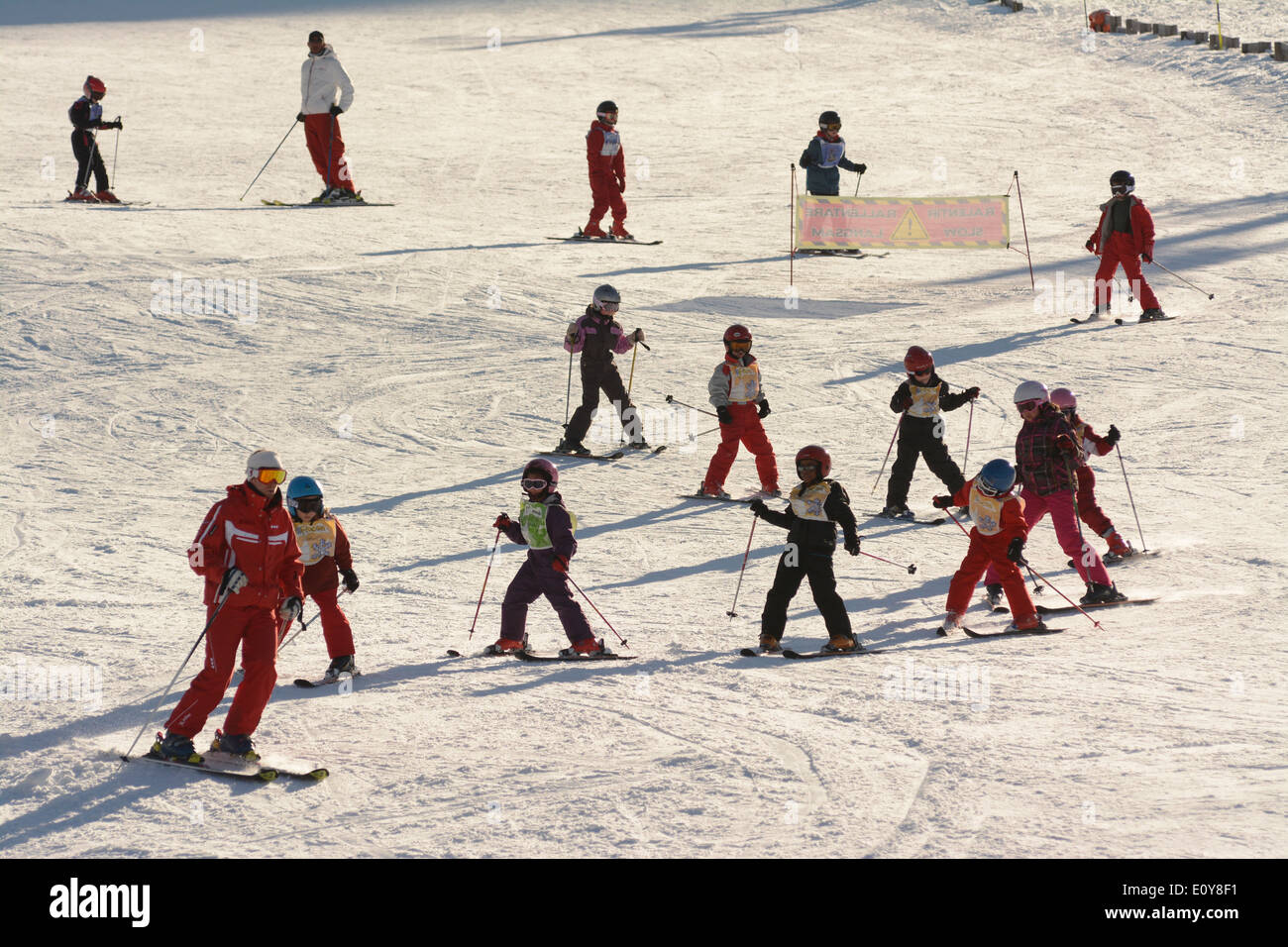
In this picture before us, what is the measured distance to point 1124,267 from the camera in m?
16.4

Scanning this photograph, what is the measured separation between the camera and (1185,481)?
12.4 meters

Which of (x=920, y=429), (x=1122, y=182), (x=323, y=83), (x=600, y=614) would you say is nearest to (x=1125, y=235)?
(x=1122, y=182)

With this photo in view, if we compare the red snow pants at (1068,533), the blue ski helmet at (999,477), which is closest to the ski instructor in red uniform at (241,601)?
the blue ski helmet at (999,477)

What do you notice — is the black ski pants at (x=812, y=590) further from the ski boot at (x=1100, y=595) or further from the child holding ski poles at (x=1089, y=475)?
the child holding ski poles at (x=1089, y=475)

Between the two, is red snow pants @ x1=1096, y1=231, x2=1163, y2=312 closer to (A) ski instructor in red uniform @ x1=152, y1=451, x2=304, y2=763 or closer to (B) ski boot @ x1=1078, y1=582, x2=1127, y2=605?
(B) ski boot @ x1=1078, y1=582, x2=1127, y2=605

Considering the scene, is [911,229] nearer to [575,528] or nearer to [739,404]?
[739,404]

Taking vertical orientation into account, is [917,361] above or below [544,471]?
above

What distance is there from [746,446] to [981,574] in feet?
10.2

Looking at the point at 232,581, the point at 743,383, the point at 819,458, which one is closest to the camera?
the point at 232,581

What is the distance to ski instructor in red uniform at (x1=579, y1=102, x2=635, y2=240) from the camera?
18609 millimetres

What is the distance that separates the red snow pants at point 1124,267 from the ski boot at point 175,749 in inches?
472

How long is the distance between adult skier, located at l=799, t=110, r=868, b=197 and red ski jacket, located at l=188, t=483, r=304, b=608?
513 inches

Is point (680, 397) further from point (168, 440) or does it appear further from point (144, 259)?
point (144, 259)

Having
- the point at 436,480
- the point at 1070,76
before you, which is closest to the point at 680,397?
the point at 436,480
